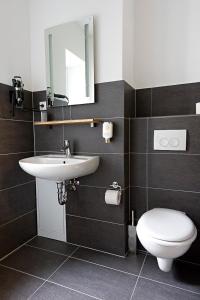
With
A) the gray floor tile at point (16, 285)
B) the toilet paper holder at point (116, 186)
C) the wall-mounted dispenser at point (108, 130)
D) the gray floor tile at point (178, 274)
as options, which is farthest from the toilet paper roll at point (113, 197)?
the gray floor tile at point (16, 285)

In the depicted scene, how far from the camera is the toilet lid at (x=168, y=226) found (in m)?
1.17

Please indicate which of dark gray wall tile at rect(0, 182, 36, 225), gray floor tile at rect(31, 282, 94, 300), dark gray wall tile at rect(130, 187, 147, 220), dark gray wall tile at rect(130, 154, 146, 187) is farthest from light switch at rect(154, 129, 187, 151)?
dark gray wall tile at rect(0, 182, 36, 225)

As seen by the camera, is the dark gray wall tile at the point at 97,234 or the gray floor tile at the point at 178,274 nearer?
the gray floor tile at the point at 178,274

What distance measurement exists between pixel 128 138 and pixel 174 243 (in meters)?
0.89

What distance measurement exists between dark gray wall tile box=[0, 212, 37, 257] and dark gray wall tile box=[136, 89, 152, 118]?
149 centimetres

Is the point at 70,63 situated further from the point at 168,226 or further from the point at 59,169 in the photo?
the point at 168,226

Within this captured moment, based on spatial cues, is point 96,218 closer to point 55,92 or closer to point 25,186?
point 25,186

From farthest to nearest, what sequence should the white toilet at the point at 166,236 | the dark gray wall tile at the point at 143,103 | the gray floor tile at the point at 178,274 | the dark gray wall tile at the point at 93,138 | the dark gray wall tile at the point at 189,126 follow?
1. the dark gray wall tile at the point at 143,103
2. the dark gray wall tile at the point at 93,138
3. the dark gray wall tile at the point at 189,126
4. the gray floor tile at the point at 178,274
5. the white toilet at the point at 166,236

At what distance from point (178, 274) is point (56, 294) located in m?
0.89

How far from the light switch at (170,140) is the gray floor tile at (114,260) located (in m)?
0.95

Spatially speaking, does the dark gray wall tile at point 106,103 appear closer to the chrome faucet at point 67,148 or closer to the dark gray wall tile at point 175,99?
the chrome faucet at point 67,148

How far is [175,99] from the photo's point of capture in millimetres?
1767

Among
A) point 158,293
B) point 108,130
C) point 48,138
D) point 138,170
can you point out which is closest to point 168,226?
point 158,293

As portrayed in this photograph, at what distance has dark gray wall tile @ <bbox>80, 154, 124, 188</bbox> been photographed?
164 centimetres
